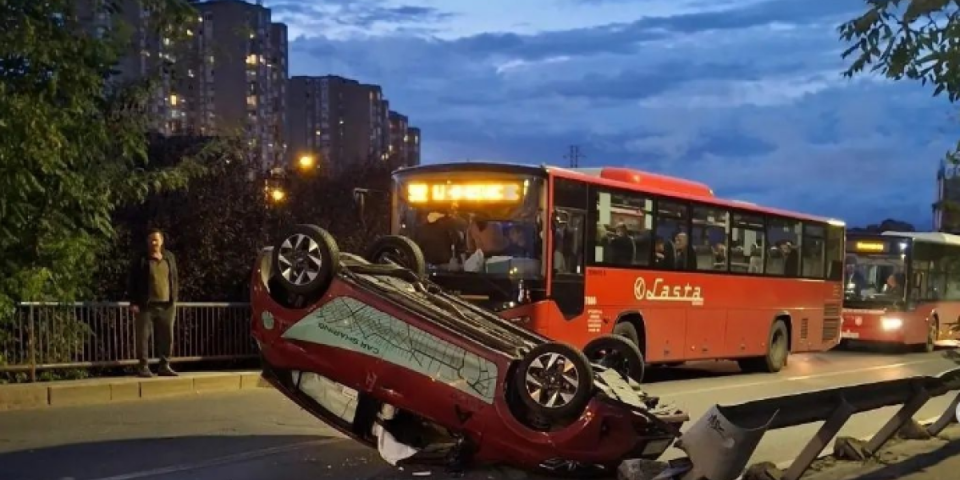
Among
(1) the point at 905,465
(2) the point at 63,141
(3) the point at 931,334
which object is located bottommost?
(3) the point at 931,334

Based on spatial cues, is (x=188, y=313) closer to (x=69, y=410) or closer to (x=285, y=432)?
(x=69, y=410)

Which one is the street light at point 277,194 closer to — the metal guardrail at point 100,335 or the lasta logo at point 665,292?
the metal guardrail at point 100,335

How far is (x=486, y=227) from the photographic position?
44.5 ft

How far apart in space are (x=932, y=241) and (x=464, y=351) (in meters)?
22.5

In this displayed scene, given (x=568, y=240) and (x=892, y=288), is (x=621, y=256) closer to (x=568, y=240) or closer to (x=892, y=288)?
(x=568, y=240)

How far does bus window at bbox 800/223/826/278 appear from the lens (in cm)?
2059

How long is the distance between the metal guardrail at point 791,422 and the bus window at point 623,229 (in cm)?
614

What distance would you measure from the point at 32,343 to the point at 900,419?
10.2m

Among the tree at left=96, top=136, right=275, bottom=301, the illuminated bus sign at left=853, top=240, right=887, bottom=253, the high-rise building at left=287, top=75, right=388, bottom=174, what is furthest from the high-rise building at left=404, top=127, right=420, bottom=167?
the tree at left=96, top=136, right=275, bottom=301

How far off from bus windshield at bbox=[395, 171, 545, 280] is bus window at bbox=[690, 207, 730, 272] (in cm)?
429

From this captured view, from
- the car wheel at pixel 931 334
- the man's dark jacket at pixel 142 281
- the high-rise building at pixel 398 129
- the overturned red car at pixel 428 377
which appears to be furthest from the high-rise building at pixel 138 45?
the high-rise building at pixel 398 129

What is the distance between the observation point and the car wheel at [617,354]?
35.2ft

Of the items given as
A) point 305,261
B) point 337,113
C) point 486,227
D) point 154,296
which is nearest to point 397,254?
point 305,261

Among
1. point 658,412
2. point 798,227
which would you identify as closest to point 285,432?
point 658,412
